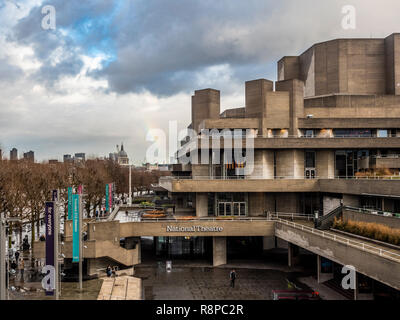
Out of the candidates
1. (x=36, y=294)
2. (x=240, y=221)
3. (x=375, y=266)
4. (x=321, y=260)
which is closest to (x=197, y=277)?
(x=240, y=221)

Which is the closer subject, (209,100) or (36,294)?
(36,294)

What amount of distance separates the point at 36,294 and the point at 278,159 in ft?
104

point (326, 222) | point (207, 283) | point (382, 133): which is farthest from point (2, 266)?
point (382, 133)

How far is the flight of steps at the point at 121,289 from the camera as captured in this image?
2730 cm

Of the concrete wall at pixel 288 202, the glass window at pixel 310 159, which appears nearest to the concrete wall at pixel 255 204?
the concrete wall at pixel 288 202

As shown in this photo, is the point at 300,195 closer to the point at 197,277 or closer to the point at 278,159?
the point at 278,159

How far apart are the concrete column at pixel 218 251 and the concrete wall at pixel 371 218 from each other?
527 inches

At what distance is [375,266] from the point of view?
20375 millimetres

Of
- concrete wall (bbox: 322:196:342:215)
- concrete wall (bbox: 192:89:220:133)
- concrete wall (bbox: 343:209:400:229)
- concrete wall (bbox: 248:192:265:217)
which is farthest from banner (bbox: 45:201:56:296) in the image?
concrete wall (bbox: 192:89:220:133)

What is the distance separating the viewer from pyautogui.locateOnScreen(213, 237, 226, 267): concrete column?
1510 inches

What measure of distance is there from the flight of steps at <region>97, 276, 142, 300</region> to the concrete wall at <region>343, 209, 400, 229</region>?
1993 centimetres

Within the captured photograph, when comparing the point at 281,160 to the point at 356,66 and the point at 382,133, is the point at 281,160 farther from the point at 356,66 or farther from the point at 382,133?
the point at 356,66

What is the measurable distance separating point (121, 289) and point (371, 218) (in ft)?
71.8

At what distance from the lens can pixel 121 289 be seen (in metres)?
29.3
